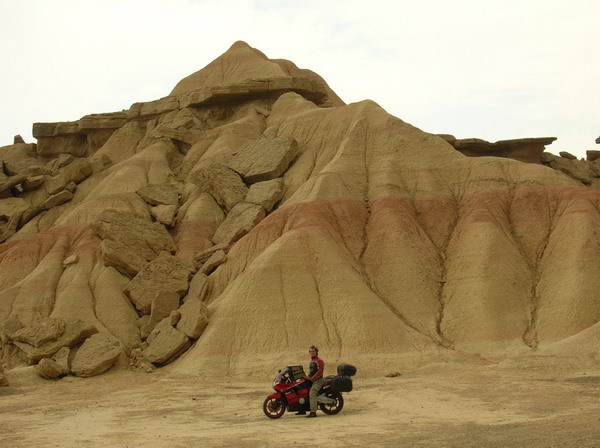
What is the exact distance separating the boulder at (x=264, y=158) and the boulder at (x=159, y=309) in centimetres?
1324

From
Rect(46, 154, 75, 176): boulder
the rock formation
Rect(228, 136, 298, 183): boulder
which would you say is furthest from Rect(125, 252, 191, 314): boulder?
Rect(46, 154, 75, 176): boulder

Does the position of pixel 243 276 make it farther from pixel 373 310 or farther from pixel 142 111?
pixel 142 111

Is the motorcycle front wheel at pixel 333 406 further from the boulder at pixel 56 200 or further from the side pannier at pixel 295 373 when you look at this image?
the boulder at pixel 56 200

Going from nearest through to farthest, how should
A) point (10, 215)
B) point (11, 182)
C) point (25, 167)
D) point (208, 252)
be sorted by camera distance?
point (208, 252)
point (10, 215)
point (11, 182)
point (25, 167)

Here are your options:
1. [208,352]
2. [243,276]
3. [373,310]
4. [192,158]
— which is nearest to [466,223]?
[373,310]

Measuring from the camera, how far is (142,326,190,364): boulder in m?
35.4

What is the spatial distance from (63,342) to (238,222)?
1323 centimetres

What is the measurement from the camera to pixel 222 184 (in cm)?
4878

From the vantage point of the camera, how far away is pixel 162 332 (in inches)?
1448

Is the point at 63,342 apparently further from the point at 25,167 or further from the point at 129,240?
the point at 25,167

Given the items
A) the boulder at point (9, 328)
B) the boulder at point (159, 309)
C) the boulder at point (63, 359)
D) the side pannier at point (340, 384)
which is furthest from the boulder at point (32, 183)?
the side pannier at point (340, 384)

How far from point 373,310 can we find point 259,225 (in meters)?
10.2

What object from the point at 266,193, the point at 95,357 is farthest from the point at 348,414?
the point at 266,193

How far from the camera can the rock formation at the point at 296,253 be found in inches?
1374
